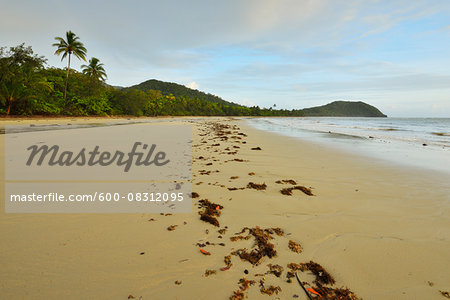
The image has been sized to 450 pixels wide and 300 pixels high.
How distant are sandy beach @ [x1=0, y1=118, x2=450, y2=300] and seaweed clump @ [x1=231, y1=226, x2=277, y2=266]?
0.7 inches

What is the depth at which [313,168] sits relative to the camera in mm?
5629

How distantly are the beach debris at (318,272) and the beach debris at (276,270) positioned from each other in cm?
21

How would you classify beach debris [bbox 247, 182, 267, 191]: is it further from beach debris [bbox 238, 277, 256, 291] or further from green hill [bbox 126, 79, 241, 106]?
green hill [bbox 126, 79, 241, 106]

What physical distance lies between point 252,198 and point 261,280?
177 cm

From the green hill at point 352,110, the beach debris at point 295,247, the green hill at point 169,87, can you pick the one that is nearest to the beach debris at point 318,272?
the beach debris at point 295,247

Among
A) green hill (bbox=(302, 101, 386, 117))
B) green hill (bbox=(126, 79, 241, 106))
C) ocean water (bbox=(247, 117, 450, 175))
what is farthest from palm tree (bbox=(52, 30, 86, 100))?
green hill (bbox=(302, 101, 386, 117))

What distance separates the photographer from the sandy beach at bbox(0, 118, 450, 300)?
65.5 inches

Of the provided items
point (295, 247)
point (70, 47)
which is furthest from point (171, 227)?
point (70, 47)

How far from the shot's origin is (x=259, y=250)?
212 cm

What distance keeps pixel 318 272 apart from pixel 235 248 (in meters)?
0.82

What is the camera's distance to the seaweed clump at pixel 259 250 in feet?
6.54

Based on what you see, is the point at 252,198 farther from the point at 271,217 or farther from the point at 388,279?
the point at 388,279

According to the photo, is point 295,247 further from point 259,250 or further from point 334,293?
point 334,293

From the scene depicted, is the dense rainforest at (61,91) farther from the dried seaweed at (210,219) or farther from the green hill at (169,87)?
the green hill at (169,87)
